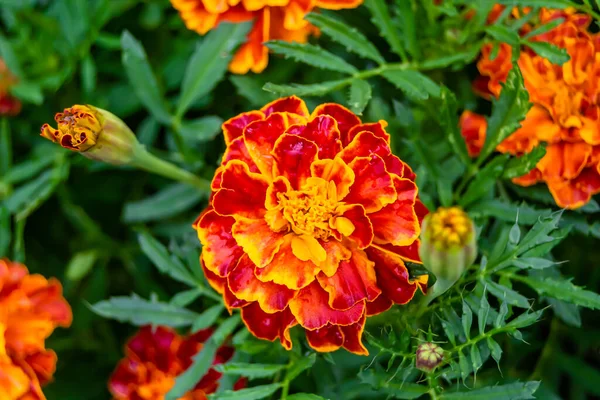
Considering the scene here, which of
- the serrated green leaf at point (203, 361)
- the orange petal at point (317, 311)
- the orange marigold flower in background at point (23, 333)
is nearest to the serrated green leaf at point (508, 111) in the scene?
the orange petal at point (317, 311)

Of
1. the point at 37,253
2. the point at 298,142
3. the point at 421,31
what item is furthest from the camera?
the point at 37,253

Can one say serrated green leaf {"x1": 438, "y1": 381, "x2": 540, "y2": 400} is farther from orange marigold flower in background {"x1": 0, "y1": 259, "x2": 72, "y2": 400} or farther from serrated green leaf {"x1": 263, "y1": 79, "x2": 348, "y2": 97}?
orange marigold flower in background {"x1": 0, "y1": 259, "x2": 72, "y2": 400}

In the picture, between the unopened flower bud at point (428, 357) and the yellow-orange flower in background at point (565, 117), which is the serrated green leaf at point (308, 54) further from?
the unopened flower bud at point (428, 357)

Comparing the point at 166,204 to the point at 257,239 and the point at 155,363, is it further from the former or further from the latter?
the point at 257,239

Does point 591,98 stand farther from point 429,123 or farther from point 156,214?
point 156,214

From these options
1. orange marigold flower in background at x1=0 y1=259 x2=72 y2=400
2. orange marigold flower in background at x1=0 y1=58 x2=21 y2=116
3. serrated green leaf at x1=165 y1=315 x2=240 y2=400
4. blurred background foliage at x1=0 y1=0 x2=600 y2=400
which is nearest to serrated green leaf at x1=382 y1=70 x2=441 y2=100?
blurred background foliage at x1=0 y1=0 x2=600 y2=400

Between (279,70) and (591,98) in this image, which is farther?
(279,70)

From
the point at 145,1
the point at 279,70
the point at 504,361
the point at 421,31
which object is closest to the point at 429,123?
the point at 421,31
